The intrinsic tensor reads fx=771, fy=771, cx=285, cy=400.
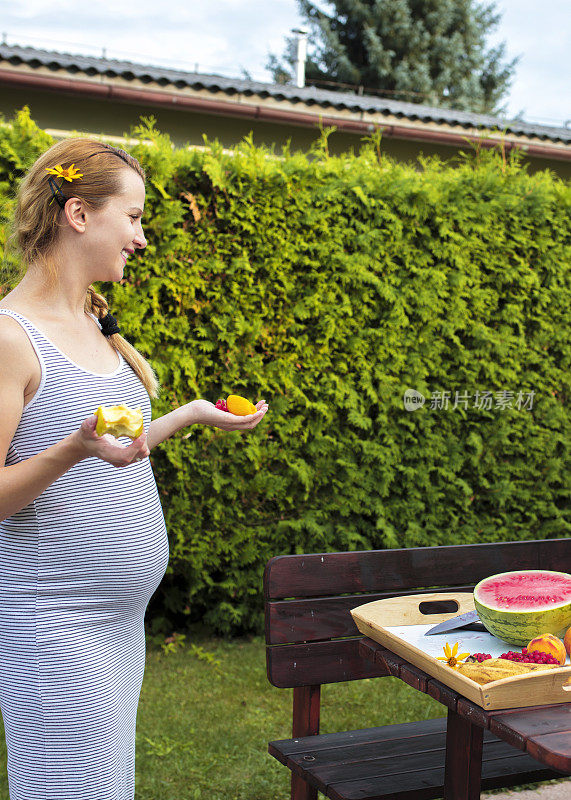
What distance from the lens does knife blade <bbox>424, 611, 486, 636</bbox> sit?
80.8 inches

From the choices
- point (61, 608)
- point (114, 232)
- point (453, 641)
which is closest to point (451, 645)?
point (453, 641)

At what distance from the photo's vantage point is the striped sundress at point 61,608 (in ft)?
5.33

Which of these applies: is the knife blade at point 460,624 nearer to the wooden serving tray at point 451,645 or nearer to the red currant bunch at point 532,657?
the wooden serving tray at point 451,645

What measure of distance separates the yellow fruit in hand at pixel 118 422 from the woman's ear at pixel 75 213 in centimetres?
49

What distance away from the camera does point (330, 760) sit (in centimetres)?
236

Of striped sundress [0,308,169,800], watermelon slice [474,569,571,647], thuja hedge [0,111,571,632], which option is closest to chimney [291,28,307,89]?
thuja hedge [0,111,571,632]

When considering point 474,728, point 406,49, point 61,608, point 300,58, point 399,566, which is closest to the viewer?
point 61,608

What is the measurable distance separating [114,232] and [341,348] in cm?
332

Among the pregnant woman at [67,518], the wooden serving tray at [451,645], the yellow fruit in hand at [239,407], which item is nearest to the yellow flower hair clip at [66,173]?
the pregnant woman at [67,518]

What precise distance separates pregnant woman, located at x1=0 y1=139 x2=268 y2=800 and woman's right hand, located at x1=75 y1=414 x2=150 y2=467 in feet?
0.22

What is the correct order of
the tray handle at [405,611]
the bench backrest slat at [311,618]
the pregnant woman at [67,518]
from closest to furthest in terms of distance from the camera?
the pregnant woman at [67,518]
the tray handle at [405,611]
the bench backrest slat at [311,618]

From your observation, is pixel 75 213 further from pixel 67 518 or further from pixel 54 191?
pixel 67 518

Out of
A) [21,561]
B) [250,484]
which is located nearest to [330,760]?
[21,561]

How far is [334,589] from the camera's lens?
260 centimetres
